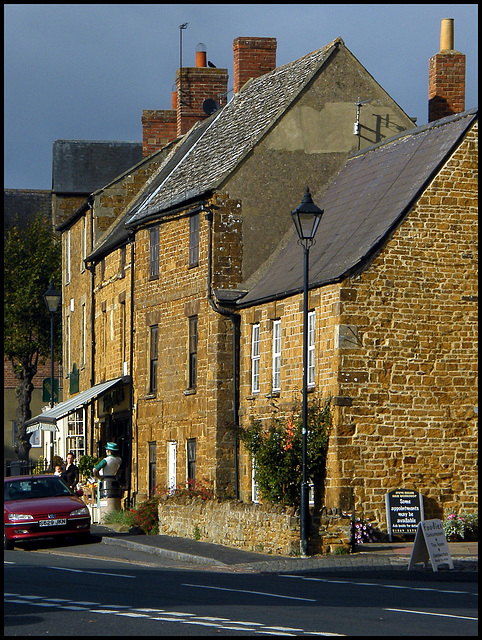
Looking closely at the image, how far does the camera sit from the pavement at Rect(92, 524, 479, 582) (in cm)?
1916

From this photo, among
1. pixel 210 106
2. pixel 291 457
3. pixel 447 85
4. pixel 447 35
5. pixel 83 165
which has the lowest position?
pixel 291 457

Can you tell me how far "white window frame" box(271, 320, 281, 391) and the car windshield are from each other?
5111 mm

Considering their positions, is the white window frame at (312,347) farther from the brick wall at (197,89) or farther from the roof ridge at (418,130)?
the brick wall at (197,89)

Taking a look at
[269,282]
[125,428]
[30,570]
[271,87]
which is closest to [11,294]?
[125,428]

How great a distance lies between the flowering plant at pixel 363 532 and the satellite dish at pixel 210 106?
18545mm

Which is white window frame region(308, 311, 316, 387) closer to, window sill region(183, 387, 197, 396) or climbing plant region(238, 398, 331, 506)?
climbing plant region(238, 398, 331, 506)

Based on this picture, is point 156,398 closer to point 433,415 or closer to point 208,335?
point 208,335

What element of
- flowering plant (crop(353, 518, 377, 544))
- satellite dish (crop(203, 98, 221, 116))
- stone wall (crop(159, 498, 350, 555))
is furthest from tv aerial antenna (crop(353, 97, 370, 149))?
flowering plant (crop(353, 518, 377, 544))

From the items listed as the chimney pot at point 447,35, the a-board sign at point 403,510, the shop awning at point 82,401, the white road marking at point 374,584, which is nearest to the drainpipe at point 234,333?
the a-board sign at point 403,510

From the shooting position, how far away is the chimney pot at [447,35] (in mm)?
32281

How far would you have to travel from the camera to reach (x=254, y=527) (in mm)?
23047

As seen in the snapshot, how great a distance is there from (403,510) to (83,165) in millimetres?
34078

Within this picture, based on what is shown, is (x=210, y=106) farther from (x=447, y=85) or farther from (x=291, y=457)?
(x=291, y=457)

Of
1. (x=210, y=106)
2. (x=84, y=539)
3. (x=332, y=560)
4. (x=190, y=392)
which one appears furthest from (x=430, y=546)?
(x=210, y=106)
